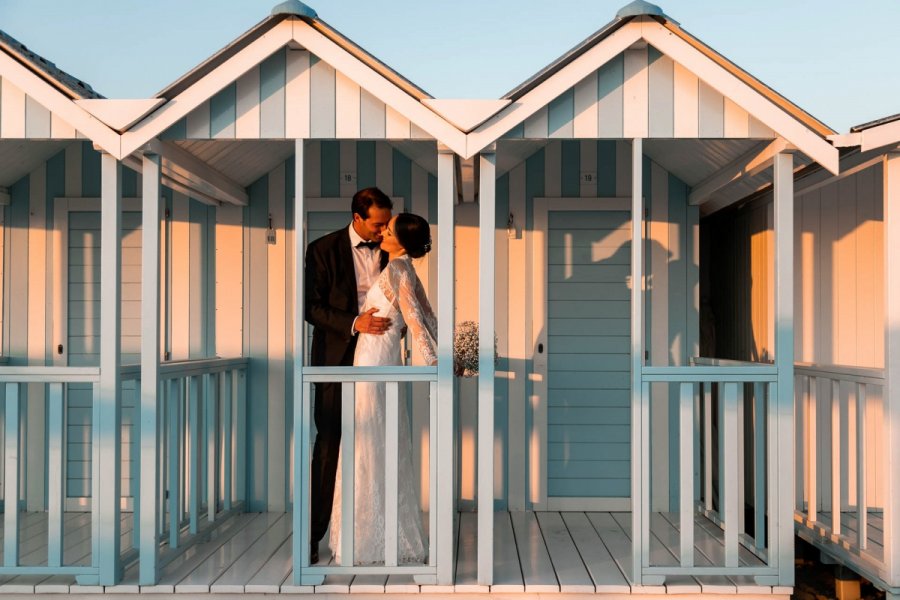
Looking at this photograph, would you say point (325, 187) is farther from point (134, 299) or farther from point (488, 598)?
point (488, 598)

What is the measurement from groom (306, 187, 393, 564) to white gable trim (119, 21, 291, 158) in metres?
0.91

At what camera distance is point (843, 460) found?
5918 mm

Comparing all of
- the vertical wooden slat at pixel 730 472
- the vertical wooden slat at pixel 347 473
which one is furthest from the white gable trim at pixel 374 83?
the vertical wooden slat at pixel 730 472

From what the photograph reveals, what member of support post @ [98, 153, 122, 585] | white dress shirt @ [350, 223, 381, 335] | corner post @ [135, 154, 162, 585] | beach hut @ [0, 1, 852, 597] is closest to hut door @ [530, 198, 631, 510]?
beach hut @ [0, 1, 852, 597]

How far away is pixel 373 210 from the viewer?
4.90 meters

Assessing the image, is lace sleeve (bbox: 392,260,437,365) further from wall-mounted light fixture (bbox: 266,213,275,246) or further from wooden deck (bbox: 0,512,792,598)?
wall-mounted light fixture (bbox: 266,213,275,246)

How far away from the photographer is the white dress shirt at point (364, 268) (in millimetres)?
4984

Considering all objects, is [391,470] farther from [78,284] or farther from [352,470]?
[78,284]

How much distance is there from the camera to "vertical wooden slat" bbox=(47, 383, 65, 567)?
4434 millimetres

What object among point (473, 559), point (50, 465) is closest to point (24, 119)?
point (50, 465)

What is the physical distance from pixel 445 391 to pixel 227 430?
7.03 ft

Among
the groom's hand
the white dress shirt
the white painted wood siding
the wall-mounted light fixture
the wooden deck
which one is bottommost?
the wooden deck

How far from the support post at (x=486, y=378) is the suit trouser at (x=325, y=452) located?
85 centimetres

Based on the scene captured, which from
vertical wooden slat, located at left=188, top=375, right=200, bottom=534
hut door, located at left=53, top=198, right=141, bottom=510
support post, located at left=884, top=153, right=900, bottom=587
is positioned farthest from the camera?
hut door, located at left=53, top=198, right=141, bottom=510
